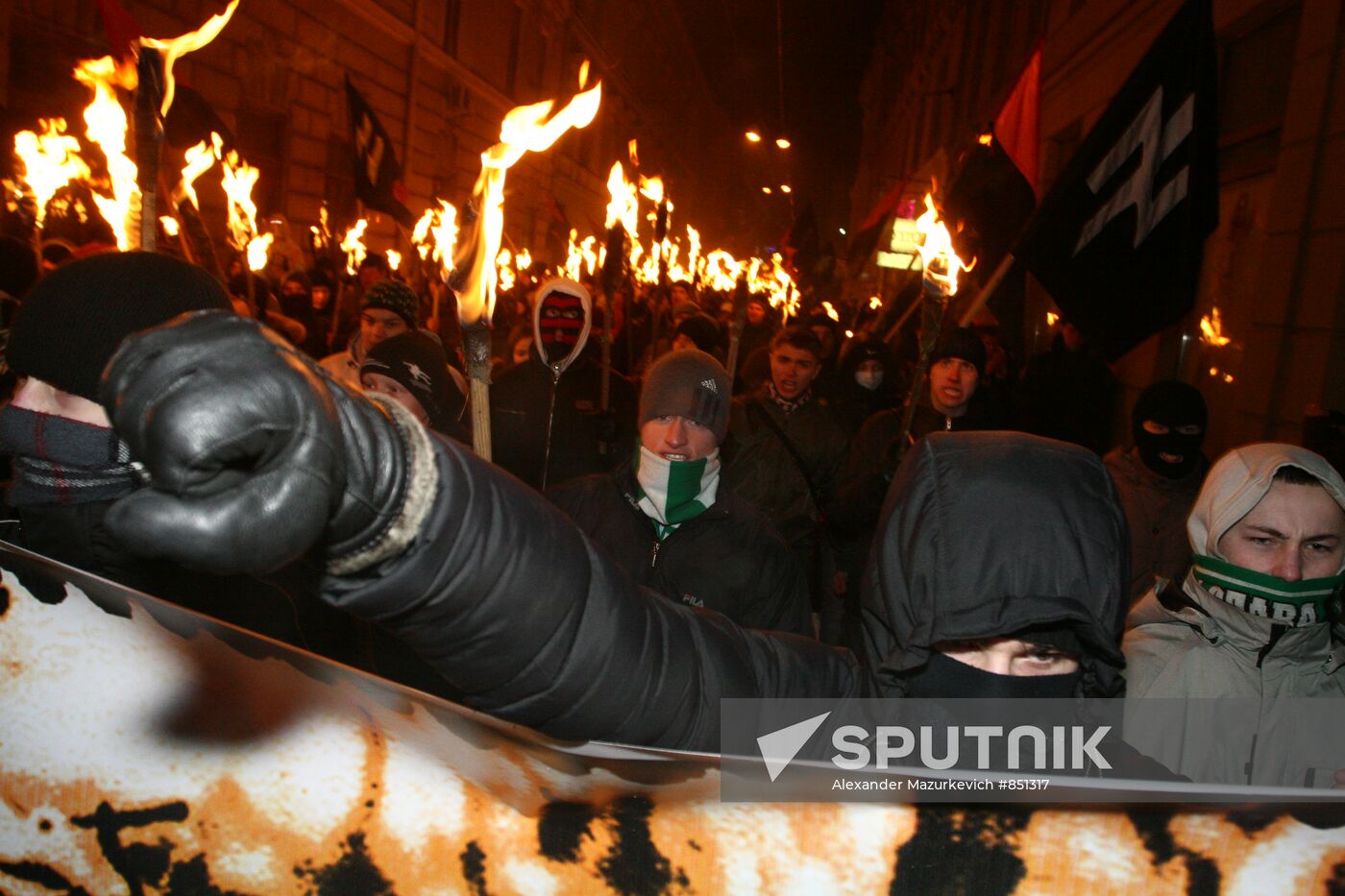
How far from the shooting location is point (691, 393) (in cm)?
296

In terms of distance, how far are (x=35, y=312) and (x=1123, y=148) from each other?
348 cm

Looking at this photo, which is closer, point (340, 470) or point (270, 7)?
point (340, 470)

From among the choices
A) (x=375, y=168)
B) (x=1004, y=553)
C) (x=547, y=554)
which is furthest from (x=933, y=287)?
(x=375, y=168)

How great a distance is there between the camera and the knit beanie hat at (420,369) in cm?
327

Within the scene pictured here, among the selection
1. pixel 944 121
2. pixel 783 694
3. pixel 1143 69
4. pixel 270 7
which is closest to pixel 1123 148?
pixel 1143 69

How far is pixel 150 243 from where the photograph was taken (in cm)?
242

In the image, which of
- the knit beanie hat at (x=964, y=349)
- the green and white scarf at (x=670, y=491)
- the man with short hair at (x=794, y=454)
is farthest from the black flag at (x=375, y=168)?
the green and white scarf at (x=670, y=491)

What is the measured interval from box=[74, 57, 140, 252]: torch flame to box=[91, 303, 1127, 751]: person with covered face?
3.70 m

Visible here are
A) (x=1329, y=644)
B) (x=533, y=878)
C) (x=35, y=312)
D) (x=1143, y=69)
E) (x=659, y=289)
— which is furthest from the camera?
(x=659, y=289)

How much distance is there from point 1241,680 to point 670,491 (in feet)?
4.76

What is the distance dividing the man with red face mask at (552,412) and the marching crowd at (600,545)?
937mm

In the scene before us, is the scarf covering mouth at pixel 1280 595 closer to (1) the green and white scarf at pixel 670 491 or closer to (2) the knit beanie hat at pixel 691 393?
(1) the green and white scarf at pixel 670 491

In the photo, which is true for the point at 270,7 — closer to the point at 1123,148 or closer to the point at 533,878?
the point at 1123,148
